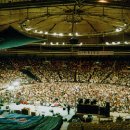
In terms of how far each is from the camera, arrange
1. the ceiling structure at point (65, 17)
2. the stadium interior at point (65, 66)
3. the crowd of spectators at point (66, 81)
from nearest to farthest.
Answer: the ceiling structure at point (65, 17) → the stadium interior at point (65, 66) → the crowd of spectators at point (66, 81)

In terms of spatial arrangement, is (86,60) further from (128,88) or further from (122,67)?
(128,88)

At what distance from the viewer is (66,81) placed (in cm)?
3247

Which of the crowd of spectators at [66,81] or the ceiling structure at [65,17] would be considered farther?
the crowd of spectators at [66,81]

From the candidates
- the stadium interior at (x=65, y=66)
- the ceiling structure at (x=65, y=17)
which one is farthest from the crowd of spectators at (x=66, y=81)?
the ceiling structure at (x=65, y=17)

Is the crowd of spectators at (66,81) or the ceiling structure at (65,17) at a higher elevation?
the ceiling structure at (65,17)

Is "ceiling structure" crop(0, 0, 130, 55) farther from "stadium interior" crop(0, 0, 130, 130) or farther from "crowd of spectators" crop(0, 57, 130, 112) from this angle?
"crowd of spectators" crop(0, 57, 130, 112)

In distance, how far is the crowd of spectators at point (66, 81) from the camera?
26980 millimetres

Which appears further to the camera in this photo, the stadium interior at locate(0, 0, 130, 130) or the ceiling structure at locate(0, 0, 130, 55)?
the stadium interior at locate(0, 0, 130, 130)

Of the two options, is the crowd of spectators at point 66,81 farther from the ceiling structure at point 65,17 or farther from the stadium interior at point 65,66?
the ceiling structure at point 65,17

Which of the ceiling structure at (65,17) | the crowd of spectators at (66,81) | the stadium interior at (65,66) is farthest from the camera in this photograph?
the crowd of spectators at (66,81)

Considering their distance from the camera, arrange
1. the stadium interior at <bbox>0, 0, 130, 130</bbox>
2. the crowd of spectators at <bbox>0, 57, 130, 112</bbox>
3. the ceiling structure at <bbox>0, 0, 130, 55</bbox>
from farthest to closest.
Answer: the crowd of spectators at <bbox>0, 57, 130, 112</bbox> → the stadium interior at <bbox>0, 0, 130, 130</bbox> → the ceiling structure at <bbox>0, 0, 130, 55</bbox>

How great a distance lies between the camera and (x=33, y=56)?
1540 inches

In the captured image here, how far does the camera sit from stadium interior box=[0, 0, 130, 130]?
13.8 m

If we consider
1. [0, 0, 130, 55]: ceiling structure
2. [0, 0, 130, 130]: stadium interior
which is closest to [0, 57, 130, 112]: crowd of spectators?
[0, 0, 130, 130]: stadium interior
